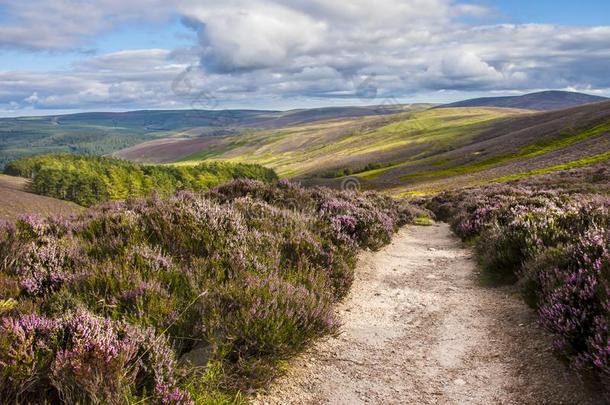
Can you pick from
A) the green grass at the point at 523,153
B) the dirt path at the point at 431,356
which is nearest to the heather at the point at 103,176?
the green grass at the point at 523,153

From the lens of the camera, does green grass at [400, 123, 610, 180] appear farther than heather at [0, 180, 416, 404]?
Yes

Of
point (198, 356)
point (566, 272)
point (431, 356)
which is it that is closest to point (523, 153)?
point (566, 272)

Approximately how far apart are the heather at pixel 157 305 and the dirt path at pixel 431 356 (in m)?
0.39

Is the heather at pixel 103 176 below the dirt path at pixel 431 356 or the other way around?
below

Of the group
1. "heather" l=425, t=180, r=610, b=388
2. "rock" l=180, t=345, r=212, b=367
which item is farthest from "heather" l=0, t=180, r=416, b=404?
"heather" l=425, t=180, r=610, b=388

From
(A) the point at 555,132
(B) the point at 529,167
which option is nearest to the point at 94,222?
(B) the point at 529,167

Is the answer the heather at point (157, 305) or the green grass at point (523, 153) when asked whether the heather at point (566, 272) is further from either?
the green grass at point (523, 153)

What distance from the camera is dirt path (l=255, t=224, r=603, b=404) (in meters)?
4.26

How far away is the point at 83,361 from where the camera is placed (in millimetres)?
3092

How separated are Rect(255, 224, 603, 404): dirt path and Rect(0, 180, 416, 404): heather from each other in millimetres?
388

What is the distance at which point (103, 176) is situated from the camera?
113 m

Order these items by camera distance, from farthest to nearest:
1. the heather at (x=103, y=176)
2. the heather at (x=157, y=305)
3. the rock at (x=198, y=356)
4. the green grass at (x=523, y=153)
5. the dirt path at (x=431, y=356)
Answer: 1. the heather at (x=103, y=176)
2. the green grass at (x=523, y=153)
3. the dirt path at (x=431, y=356)
4. the rock at (x=198, y=356)
5. the heather at (x=157, y=305)

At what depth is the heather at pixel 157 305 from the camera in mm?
3143

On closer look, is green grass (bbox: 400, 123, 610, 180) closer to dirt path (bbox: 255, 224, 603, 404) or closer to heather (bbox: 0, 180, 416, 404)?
dirt path (bbox: 255, 224, 603, 404)
